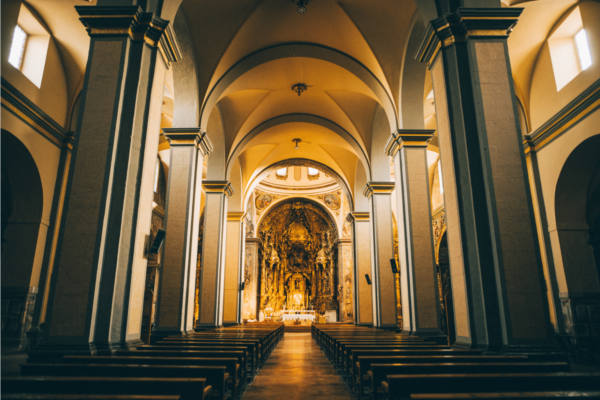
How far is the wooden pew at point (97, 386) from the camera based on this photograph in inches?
100

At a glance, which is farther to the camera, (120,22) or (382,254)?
(382,254)

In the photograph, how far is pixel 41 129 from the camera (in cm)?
923

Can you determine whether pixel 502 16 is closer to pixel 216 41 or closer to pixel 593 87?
pixel 593 87

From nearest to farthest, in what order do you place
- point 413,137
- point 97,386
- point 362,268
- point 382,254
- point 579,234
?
point 97,386, point 413,137, point 579,234, point 382,254, point 362,268

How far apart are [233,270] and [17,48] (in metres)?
10.2

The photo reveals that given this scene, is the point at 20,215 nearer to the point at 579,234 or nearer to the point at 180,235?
the point at 180,235

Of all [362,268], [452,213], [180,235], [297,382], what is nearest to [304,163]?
[362,268]

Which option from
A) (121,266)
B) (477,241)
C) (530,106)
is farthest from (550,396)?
(530,106)

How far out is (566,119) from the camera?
346 inches

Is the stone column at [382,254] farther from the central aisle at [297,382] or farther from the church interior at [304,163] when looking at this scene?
the central aisle at [297,382]

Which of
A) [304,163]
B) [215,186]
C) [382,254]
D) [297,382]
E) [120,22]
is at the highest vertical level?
[304,163]

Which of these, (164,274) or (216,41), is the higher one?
(216,41)

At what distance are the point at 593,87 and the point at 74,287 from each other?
379 inches

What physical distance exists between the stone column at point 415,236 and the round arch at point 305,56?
3.86 ft
